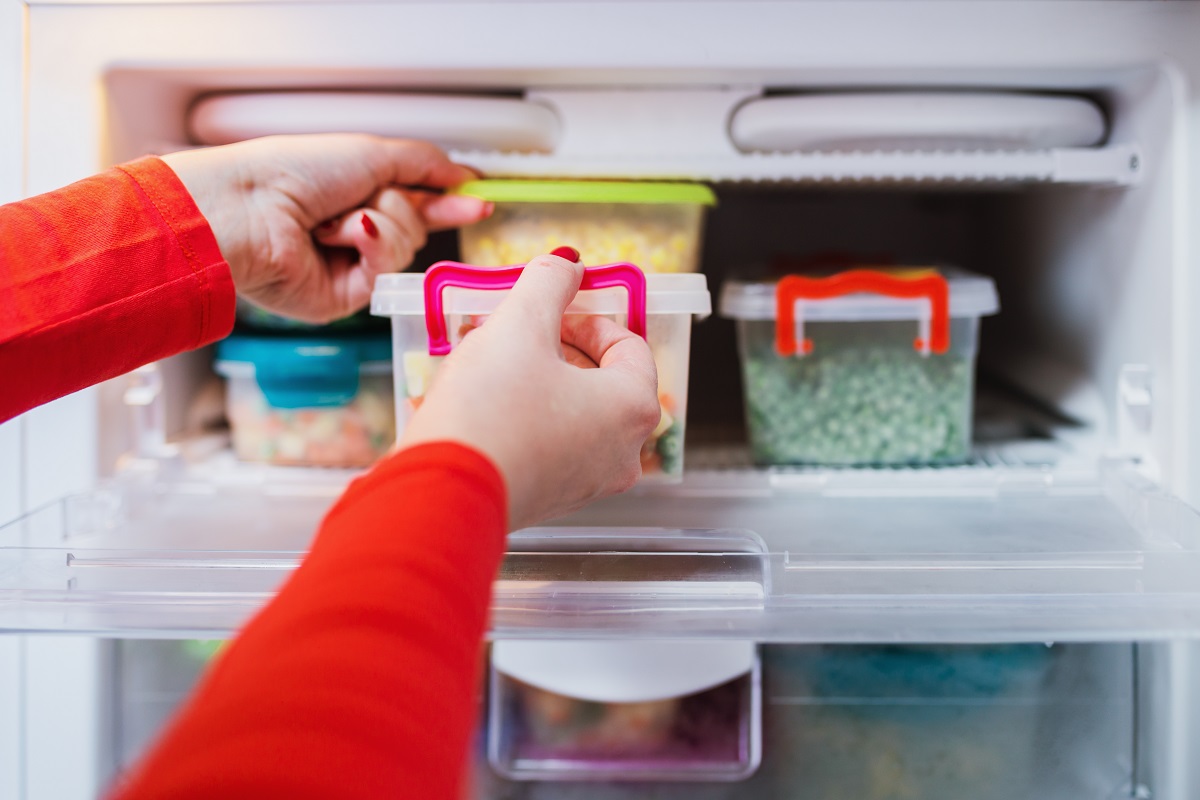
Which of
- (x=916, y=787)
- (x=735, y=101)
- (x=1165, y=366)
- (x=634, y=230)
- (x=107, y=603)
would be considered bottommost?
(x=916, y=787)

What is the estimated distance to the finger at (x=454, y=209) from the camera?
0.80 metres

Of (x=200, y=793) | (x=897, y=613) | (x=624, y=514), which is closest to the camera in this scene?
(x=200, y=793)

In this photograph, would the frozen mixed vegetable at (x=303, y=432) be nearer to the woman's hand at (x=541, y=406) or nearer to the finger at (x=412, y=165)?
the finger at (x=412, y=165)

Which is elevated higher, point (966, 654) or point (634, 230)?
point (634, 230)

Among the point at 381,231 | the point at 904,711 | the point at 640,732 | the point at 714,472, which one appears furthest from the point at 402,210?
the point at 904,711

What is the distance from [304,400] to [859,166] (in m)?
0.57

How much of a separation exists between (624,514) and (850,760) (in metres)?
0.27

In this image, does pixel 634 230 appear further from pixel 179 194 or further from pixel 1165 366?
pixel 1165 366

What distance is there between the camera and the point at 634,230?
2.71 feet

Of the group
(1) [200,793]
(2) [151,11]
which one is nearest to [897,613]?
(1) [200,793]

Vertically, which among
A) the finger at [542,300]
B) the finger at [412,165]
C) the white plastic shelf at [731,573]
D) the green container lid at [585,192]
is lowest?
the white plastic shelf at [731,573]

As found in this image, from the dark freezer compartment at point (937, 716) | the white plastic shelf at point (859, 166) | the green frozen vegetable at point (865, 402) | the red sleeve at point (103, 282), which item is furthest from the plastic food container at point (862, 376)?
the red sleeve at point (103, 282)

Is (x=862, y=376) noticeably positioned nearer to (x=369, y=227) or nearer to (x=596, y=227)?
(x=596, y=227)

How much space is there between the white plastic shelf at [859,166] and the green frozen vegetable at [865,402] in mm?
160
